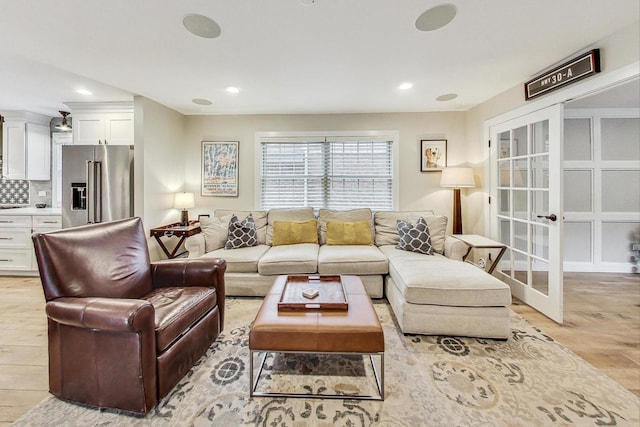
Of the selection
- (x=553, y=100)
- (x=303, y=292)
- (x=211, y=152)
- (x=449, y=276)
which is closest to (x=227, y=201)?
(x=211, y=152)

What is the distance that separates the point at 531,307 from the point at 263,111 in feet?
13.7

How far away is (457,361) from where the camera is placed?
1.92 m

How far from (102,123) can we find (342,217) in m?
3.57

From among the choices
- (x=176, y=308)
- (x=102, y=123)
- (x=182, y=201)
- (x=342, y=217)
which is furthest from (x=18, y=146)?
(x=342, y=217)

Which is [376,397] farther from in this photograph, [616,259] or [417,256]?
[616,259]

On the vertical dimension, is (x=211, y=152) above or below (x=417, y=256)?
above

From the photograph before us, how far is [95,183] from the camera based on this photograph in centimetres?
337

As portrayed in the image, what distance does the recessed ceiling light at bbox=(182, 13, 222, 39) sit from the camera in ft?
6.05

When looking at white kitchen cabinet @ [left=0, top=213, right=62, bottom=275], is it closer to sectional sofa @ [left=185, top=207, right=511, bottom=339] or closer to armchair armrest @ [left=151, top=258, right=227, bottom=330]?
sectional sofa @ [left=185, top=207, right=511, bottom=339]

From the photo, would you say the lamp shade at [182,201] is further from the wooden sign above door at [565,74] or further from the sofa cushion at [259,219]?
the wooden sign above door at [565,74]

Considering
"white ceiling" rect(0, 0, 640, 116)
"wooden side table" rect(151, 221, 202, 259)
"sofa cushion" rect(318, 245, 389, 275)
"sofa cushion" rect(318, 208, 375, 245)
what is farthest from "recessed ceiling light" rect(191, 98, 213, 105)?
"sofa cushion" rect(318, 245, 389, 275)

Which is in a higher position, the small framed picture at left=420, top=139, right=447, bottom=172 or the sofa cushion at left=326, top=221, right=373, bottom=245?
the small framed picture at left=420, top=139, right=447, bottom=172

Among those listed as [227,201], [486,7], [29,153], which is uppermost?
[486,7]

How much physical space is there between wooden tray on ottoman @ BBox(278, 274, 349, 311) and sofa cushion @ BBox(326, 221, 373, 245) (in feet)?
3.59
